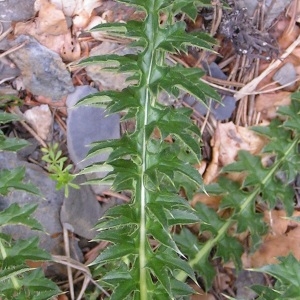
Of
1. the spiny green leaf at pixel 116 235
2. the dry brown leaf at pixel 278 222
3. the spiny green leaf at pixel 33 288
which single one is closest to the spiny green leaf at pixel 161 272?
the spiny green leaf at pixel 116 235

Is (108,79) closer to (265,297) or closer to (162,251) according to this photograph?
(162,251)

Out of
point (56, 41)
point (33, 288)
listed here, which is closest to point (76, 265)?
point (33, 288)

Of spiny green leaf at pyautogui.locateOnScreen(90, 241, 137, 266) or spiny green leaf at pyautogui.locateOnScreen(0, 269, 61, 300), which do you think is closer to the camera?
spiny green leaf at pyautogui.locateOnScreen(90, 241, 137, 266)

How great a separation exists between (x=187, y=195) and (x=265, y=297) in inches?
23.4

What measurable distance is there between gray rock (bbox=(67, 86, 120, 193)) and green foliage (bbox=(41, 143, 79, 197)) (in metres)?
0.06

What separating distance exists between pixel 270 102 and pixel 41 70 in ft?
3.67

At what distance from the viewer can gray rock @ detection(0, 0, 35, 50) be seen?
2.45 meters

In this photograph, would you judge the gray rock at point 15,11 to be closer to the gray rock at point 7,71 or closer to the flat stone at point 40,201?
the gray rock at point 7,71

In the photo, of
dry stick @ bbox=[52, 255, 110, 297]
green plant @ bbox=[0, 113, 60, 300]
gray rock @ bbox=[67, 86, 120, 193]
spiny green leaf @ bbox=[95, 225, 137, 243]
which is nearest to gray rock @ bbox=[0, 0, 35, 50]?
gray rock @ bbox=[67, 86, 120, 193]

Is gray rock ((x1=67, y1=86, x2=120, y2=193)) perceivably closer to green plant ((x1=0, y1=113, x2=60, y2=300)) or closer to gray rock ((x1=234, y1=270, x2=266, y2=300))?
green plant ((x1=0, y1=113, x2=60, y2=300))

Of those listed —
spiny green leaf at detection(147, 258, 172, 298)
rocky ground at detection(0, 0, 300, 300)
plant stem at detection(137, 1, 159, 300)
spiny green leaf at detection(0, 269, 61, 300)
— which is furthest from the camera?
rocky ground at detection(0, 0, 300, 300)

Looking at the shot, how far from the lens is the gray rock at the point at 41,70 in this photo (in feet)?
8.02

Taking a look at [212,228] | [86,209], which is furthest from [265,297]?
[86,209]

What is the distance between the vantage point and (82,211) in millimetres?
2482
